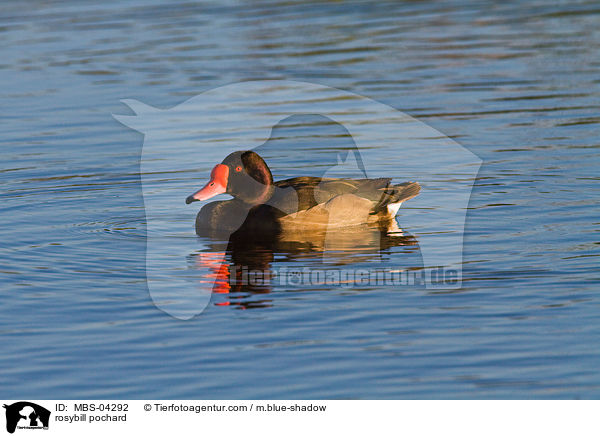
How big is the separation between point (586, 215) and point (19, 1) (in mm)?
22331

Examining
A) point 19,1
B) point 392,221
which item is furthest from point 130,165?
point 19,1

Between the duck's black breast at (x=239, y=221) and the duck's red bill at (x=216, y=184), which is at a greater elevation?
the duck's red bill at (x=216, y=184)

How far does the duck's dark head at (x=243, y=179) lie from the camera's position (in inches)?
508

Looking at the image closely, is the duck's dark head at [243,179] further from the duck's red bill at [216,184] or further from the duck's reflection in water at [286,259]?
the duck's reflection in water at [286,259]

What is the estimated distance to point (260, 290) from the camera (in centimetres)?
1028

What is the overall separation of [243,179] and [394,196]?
176 centimetres

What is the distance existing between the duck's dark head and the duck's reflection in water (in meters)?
Answer: 0.62

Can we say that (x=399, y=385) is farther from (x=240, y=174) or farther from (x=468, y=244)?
(x=240, y=174)

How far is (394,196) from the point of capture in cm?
1294

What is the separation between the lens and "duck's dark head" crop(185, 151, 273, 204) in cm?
1289

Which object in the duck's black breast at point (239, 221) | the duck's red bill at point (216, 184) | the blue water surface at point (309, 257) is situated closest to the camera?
the blue water surface at point (309, 257)

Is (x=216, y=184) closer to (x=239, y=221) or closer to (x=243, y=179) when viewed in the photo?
(x=243, y=179)
